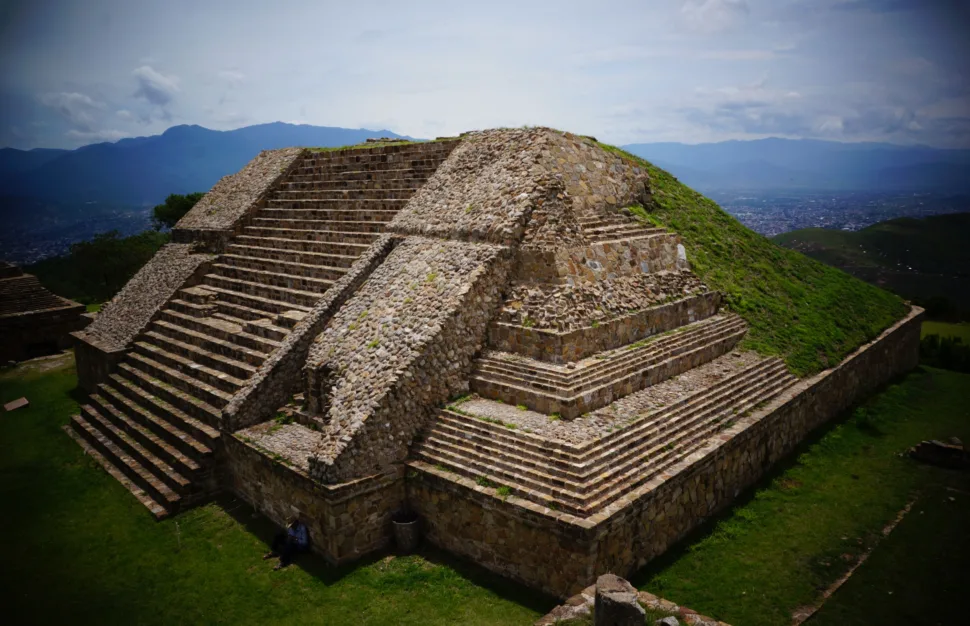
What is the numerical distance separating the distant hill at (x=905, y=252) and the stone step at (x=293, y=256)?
2488cm

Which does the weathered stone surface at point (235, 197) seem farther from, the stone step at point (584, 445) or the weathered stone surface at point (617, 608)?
the weathered stone surface at point (617, 608)

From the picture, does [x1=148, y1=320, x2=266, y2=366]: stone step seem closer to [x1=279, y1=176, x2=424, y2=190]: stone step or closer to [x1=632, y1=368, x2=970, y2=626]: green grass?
[x1=279, y1=176, x2=424, y2=190]: stone step

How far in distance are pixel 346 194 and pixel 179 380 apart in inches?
208

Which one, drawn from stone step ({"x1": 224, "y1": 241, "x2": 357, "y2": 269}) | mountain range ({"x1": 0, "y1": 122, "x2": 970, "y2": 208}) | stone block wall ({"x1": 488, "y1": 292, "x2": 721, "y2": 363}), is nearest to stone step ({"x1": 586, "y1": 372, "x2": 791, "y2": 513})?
stone block wall ({"x1": 488, "y1": 292, "x2": 721, "y2": 363})

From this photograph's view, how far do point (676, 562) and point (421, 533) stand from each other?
118 inches

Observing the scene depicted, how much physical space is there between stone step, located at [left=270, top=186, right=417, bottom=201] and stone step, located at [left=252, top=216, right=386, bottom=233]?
69 centimetres

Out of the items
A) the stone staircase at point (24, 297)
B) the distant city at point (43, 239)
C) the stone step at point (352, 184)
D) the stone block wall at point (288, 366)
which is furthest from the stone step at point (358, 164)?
the distant city at point (43, 239)

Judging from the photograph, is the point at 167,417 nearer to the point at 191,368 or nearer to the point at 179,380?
the point at 179,380

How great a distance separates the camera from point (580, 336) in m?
8.06

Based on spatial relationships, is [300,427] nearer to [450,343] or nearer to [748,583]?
[450,343]

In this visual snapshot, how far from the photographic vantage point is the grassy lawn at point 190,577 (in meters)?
6.18

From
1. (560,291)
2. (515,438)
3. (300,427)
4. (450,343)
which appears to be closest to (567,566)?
(515,438)

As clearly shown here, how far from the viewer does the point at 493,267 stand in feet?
28.2

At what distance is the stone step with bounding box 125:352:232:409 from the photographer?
31.7 ft
